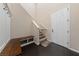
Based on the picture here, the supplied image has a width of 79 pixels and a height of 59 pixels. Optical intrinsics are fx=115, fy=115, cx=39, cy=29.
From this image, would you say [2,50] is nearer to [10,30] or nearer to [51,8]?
[10,30]

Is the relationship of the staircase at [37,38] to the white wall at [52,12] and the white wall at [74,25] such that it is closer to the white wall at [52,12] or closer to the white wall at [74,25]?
the white wall at [52,12]

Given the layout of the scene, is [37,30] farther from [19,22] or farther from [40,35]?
[19,22]

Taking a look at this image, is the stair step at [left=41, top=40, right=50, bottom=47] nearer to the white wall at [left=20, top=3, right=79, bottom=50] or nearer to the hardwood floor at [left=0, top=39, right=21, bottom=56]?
the white wall at [left=20, top=3, right=79, bottom=50]

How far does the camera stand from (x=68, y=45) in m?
1.41

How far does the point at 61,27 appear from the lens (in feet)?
4.73

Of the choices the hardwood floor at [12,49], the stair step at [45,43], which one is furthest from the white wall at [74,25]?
the hardwood floor at [12,49]

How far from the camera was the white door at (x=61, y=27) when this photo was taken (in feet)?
4.64

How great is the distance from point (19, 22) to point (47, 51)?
50 cm

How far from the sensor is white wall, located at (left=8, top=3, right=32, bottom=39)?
138cm

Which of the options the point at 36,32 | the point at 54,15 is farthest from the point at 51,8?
the point at 36,32

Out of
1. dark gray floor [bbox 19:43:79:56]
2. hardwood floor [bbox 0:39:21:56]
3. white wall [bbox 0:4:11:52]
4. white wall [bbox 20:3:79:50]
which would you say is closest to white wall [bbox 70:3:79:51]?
white wall [bbox 20:3:79:50]

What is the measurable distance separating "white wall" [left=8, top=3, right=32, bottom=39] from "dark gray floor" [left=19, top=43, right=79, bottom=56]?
0.18 m

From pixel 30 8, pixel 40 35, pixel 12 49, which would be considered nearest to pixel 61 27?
pixel 40 35

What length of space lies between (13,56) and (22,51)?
0.39 ft
